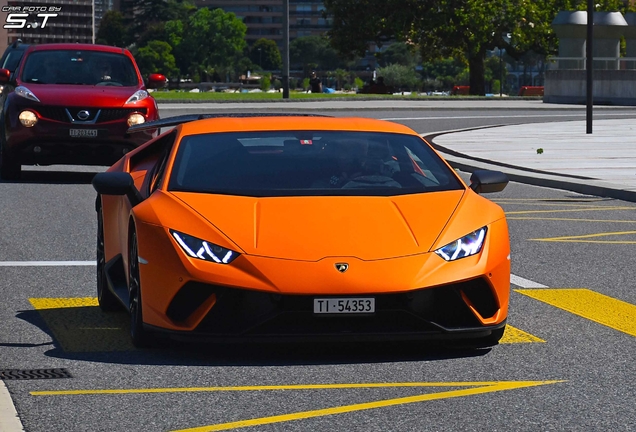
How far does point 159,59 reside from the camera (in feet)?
621

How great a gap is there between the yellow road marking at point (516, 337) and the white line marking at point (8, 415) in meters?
2.78

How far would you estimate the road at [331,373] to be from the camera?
5.61 m

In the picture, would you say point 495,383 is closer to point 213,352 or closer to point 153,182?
point 213,352

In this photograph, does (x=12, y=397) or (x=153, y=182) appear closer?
(x=12, y=397)

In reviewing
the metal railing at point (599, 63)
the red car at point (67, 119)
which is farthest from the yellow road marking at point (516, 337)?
the metal railing at point (599, 63)

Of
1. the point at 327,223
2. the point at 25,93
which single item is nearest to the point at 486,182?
the point at 327,223

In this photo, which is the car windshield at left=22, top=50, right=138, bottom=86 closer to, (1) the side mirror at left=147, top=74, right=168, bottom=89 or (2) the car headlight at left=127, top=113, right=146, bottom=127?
(1) the side mirror at left=147, top=74, right=168, bottom=89

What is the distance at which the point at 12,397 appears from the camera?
5988 mm

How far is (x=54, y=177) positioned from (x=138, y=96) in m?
2.41

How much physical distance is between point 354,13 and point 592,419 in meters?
71.9

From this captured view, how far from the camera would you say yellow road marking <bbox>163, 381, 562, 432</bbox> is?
18.0 feet

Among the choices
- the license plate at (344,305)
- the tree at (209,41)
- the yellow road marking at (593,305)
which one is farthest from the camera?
the tree at (209,41)

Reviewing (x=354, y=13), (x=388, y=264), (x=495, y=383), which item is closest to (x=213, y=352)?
(x=388, y=264)

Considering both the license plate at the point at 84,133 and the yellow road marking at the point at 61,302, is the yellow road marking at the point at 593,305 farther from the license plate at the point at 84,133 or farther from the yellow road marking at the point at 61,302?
the license plate at the point at 84,133
